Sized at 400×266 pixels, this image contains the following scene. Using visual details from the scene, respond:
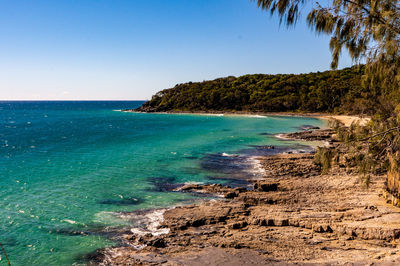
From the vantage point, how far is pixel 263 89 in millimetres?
133125

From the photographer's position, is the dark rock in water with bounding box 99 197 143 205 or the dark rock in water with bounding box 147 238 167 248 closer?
the dark rock in water with bounding box 147 238 167 248

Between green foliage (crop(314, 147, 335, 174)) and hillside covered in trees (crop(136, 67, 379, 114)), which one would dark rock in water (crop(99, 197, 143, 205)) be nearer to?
green foliage (crop(314, 147, 335, 174))

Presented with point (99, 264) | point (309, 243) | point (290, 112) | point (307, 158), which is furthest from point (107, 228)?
point (290, 112)

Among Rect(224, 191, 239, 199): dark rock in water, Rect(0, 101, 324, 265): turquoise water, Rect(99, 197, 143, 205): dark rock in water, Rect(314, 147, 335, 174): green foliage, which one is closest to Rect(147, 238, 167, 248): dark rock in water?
Rect(0, 101, 324, 265): turquoise water

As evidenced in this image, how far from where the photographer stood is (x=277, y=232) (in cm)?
1175

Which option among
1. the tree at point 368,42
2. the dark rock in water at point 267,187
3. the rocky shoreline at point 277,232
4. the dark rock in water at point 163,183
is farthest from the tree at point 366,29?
the dark rock in water at point 163,183

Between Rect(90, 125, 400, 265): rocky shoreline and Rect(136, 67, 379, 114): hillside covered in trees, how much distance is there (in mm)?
79505

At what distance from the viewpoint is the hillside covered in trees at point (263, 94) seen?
10260 cm

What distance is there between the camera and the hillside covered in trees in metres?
103

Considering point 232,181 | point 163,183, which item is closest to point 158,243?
point 163,183

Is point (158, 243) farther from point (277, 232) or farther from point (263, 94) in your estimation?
point (263, 94)

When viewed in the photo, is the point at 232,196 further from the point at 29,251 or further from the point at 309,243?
the point at 29,251

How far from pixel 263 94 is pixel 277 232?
390ft

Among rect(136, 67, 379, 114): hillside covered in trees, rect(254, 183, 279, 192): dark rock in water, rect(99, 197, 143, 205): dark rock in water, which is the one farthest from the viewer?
rect(136, 67, 379, 114): hillside covered in trees
